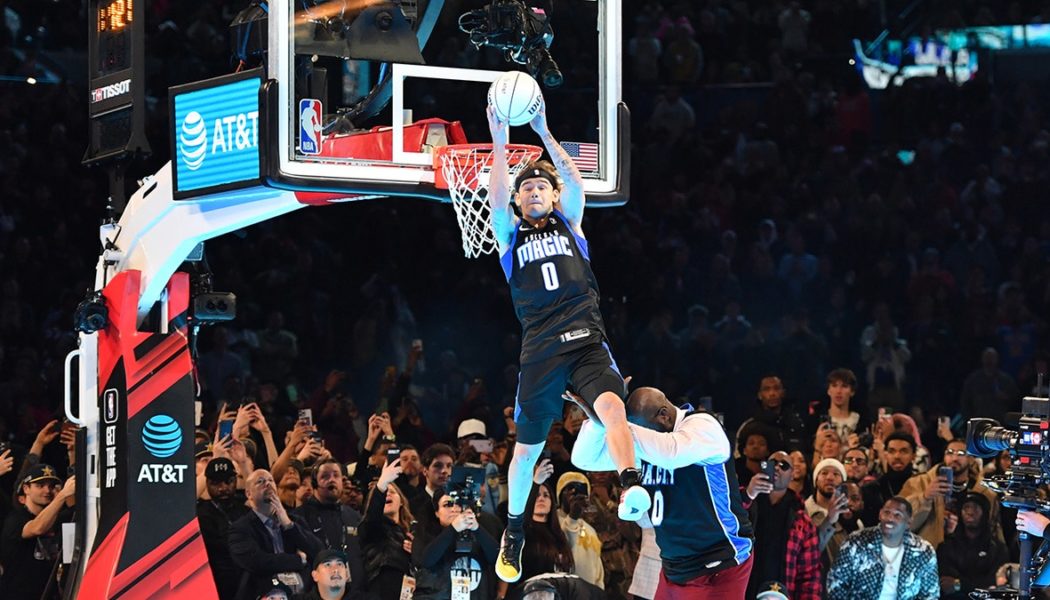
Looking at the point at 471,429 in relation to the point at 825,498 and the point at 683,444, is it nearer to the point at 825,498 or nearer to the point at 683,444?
the point at 825,498

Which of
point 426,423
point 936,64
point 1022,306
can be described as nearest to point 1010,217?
point 1022,306

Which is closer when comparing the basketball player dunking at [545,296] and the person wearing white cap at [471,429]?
the basketball player dunking at [545,296]

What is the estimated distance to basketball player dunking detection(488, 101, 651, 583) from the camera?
865 cm

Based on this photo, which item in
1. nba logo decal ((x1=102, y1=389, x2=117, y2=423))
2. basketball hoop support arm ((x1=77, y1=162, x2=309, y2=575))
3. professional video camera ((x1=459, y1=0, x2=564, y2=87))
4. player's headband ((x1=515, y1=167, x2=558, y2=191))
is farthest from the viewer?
nba logo decal ((x1=102, y1=389, x2=117, y2=423))

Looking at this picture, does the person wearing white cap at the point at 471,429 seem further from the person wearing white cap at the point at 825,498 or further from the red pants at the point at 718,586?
the red pants at the point at 718,586

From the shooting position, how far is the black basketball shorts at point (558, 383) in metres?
8.52

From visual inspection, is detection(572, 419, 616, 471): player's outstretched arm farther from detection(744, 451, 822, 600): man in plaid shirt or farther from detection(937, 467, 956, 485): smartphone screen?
detection(937, 467, 956, 485): smartphone screen

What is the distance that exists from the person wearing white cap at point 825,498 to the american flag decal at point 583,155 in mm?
4160

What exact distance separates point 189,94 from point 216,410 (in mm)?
6029

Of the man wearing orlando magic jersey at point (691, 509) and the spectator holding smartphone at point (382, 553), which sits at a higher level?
the man wearing orlando magic jersey at point (691, 509)

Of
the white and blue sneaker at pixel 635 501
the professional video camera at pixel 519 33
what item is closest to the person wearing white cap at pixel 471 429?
the professional video camera at pixel 519 33

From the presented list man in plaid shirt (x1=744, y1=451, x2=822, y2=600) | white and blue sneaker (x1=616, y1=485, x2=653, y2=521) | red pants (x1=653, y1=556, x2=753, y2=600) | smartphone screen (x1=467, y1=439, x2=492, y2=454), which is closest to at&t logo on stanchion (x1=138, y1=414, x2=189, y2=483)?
red pants (x1=653, y1=556, x2=753, y2=600)

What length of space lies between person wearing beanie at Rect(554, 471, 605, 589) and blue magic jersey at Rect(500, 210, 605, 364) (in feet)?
14.1

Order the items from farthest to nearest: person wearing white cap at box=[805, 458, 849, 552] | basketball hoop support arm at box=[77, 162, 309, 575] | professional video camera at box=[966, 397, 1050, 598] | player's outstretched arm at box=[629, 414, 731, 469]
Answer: person wearing white cap at box=[805, 458, 849, 552] → professional video camera at box=[966, 397, 1050, 598] → basketball hoop support arm at box=[77, 162, 309, 575] → player's outstretched arm at box=[629, 414, 731, 469]
